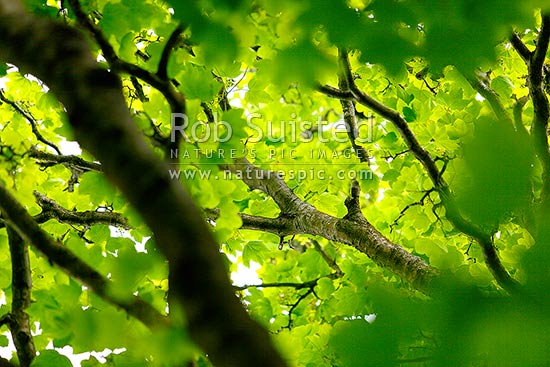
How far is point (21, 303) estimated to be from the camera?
197cm

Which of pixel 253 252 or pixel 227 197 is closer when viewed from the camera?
pixel 227 197

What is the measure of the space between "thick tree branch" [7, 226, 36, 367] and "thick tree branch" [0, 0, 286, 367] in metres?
0.78

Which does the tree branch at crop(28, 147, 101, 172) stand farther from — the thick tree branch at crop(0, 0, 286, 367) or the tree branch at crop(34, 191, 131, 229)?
the thick tree branch at crop(0, 0, 286, 367)

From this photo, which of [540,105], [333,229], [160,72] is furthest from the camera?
[333,229]

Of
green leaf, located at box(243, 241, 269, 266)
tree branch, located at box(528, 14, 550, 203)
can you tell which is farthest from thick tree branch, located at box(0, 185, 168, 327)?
green leaf, located at box(243, 241, 269, 266)

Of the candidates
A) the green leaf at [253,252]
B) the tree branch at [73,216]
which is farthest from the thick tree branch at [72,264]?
the green leaf at [253,252]

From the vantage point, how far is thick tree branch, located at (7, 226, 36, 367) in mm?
1893

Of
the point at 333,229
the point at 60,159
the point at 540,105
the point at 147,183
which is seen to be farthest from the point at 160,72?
the point at 540,105

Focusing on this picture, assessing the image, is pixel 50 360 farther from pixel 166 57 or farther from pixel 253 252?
pixel 253 252

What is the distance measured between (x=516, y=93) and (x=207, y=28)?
3526mm

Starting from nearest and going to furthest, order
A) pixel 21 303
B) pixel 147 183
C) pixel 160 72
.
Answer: pixel 147 183 < pixel 160 72 < pixel 21 303

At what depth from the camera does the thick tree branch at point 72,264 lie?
1.49 metres

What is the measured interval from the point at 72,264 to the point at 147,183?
60 centimetres

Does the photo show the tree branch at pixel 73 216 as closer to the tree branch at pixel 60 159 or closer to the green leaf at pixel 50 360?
the tree branch at pixel 60 159
